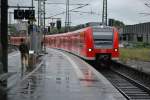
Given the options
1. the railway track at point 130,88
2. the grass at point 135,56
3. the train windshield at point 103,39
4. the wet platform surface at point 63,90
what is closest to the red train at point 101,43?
the train windshield at point 103,39

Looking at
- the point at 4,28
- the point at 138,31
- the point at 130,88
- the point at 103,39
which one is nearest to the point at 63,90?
the point at 4,28

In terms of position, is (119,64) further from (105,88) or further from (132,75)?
(105,88)

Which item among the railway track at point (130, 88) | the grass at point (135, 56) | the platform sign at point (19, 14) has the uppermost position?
the platform sign at point (19, 14)

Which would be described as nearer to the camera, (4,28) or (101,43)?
(4,28)

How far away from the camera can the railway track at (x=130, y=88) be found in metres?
24.5

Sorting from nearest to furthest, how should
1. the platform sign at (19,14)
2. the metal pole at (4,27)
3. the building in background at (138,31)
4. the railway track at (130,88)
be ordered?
the metal pole at (4,27) → the railway track at (130,88) → the platform sign at (19,14) → the building in background at (138,31)

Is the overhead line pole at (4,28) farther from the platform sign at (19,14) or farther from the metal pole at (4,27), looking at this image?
the platform sign at (19,14)

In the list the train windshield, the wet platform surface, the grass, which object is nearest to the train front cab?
the train windshield

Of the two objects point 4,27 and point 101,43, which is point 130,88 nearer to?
point 4,27

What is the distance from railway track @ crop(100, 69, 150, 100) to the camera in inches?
964

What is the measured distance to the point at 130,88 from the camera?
2931cm

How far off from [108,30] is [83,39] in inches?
107

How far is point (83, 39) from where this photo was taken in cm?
4512

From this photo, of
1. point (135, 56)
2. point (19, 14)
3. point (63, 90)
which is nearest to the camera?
point (63, 90)
